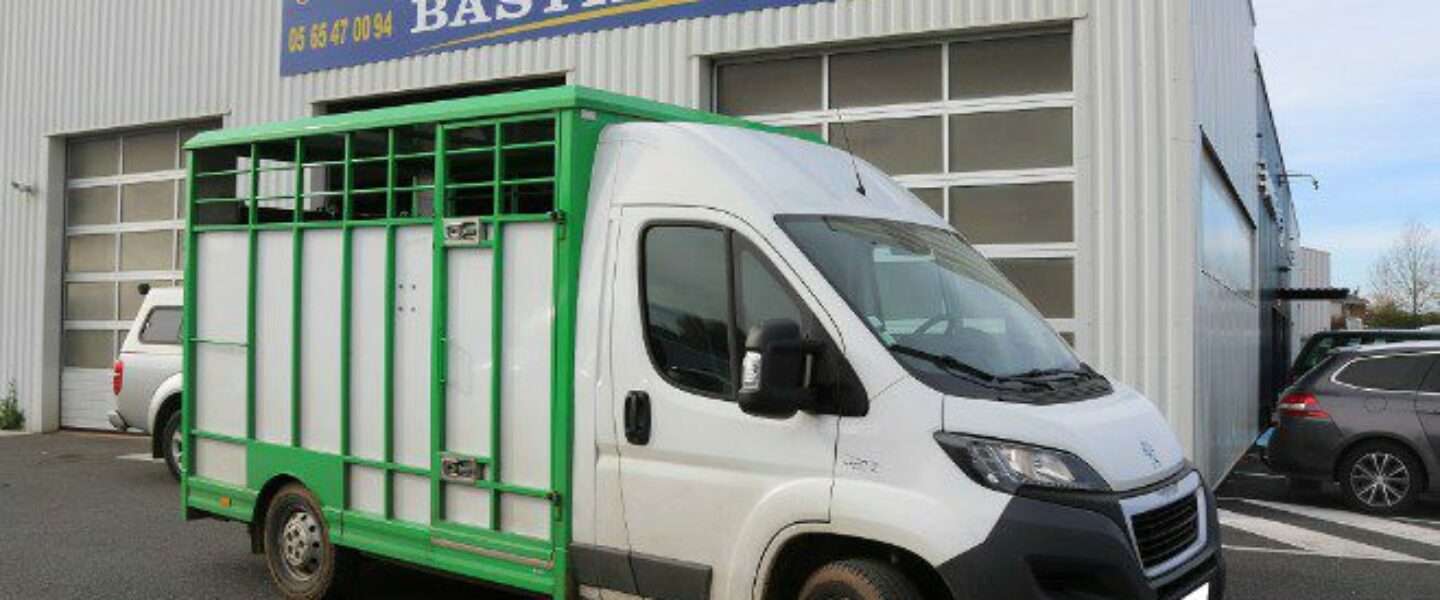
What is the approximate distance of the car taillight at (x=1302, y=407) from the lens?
32.5 feet

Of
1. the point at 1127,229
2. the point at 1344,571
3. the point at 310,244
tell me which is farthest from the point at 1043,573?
the point at 1127,229

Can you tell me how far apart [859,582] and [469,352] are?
213 centimetres

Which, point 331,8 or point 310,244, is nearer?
point 310,244

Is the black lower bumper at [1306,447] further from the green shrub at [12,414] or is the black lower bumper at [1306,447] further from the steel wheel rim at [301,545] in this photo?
the green shrub at [12,414]

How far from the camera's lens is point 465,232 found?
5.32 m

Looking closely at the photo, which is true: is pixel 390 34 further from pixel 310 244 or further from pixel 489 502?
pixel 489 502

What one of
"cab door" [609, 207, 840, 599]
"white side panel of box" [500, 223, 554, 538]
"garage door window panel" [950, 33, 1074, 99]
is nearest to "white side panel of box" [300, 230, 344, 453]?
"white side panel of box" [500, 223, 554, 538]

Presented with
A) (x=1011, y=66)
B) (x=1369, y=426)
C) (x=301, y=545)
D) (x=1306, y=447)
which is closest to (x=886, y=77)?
(x=1011, y=66)

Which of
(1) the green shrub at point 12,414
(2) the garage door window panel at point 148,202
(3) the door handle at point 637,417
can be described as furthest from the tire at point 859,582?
(1) the green shrub at point 12,414

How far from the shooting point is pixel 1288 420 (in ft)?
33.0

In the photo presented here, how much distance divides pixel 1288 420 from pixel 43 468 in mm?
11801

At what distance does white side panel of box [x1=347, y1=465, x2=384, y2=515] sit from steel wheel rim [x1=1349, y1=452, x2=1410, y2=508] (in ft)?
25.7

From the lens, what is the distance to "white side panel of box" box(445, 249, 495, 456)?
5219mm

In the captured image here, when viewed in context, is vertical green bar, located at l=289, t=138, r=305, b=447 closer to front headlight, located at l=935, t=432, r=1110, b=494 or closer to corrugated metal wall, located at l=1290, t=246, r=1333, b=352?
front headlight, located at l=935, t=432, r=1110, b=494
